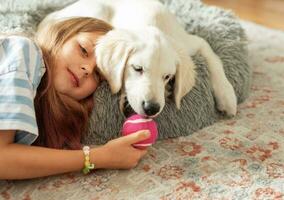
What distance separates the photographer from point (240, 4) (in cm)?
361

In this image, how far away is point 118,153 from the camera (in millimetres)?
1274

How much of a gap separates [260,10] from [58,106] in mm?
2469

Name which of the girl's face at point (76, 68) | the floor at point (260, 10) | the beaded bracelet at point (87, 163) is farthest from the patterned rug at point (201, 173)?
the floor at point (260, 10)

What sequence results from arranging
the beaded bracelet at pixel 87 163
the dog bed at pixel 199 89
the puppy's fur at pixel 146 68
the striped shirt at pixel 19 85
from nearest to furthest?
the striped shirt at pixel 19 85
the beaded bracelet at pixel 87 163
the puppy's fur at pixel 146 68
the dog bed at pixel 199 89

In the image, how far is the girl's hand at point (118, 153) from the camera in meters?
1.26

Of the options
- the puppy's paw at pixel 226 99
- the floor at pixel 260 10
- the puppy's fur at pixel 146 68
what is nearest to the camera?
the puppy's fur at pixel 146 68

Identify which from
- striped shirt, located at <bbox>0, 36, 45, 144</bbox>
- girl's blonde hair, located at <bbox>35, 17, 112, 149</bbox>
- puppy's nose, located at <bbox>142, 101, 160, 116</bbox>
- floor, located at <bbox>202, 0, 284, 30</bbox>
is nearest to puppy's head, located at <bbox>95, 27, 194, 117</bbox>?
puppy's nose, located at <bbox>142, 101, 160, 116</bbox>

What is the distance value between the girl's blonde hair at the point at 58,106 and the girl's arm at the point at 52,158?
142 mm

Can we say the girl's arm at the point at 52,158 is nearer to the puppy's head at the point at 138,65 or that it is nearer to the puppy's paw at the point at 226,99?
the puppy's head at the point at 138,65

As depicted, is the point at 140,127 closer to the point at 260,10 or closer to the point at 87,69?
the point at 87,69

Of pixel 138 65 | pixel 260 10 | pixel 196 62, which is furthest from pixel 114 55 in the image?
pixel 260 10

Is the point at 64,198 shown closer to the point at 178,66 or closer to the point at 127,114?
the point at 127,114

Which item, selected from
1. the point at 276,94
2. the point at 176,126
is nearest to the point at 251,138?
the point at 176,126

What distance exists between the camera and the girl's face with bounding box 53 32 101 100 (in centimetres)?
136
